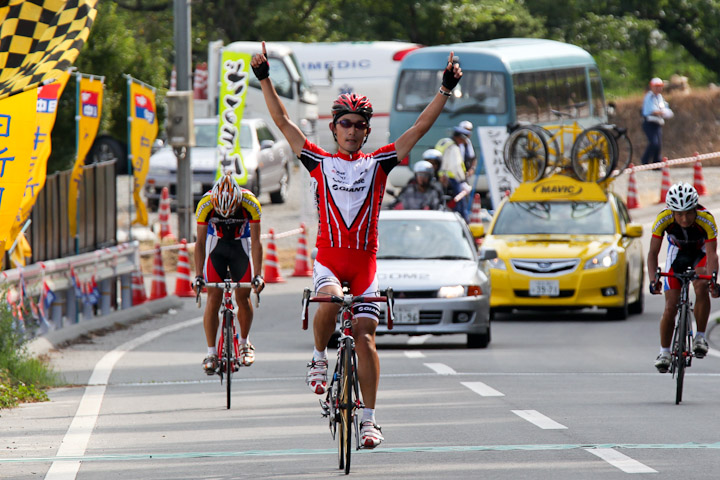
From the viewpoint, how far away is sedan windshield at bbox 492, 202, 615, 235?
21.1 m

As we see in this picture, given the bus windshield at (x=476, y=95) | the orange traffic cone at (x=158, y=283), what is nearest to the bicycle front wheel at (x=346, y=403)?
the orange traffic cone at (x=158, y=283)

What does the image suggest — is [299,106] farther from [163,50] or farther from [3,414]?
[3,414]

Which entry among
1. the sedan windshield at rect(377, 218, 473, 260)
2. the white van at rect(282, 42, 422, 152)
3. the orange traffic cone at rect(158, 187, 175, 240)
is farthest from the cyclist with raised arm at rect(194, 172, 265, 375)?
the white van at rect(282, 42, 422, 152)

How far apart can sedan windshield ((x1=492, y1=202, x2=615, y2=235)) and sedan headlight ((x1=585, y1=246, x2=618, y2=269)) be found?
71cm

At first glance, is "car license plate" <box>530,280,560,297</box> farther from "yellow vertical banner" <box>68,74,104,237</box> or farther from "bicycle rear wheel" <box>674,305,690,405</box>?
"bicycle rear wheel" <box>674,305,690,405</box>

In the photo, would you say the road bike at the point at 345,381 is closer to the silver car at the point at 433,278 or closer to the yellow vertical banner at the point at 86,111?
the silver car at the point at 433,278

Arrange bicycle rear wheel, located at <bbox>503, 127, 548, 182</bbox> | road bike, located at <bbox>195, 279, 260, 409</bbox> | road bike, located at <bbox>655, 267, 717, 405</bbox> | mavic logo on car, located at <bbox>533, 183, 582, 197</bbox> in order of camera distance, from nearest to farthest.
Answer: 1. road bike, located at <bbox>655, 267, 717, 405</bbox>
2. road bike, located at <bbox>195, 279, 260, 409</bbox>
3. mavic logo on car, located at <bbox>533, 183, 582, 197</bbox>
4. bicycle rear wheel, located at <bbox>503, 127, 548, 182</bbox>

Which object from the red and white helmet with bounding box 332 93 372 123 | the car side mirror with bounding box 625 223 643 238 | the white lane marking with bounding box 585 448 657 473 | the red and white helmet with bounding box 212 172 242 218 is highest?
the red and white helmet with bounding box 332 93 372 123

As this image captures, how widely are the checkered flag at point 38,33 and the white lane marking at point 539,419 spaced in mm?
3999

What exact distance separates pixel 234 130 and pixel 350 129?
1803 cm

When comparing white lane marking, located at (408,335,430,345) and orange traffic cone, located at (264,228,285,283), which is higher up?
orange traffic cone, located at (264,228,285,283)

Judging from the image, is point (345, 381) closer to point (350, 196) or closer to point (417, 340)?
point (350, 196)

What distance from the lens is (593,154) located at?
2381 cm

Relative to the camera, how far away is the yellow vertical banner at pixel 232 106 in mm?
26641
